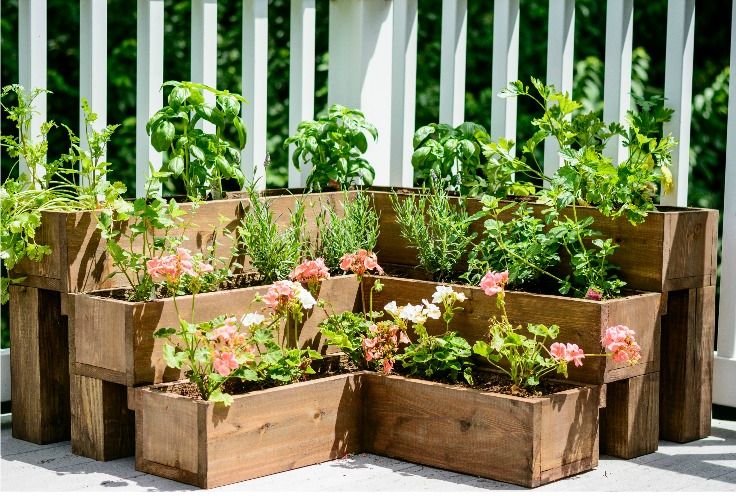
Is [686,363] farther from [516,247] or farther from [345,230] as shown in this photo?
[345,230]

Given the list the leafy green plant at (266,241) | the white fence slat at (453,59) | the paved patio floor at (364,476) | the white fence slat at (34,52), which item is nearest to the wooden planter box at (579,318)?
the paved patio floor at (364,476)

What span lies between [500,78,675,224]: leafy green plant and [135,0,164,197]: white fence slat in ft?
3.54

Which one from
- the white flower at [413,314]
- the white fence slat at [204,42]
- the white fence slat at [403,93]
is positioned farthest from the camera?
the white fence slat at [403,93]

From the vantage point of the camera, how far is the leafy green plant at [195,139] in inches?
139

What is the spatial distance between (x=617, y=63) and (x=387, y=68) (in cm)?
95

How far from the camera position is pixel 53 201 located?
3303mm

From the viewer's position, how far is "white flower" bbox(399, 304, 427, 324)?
334 centimetres

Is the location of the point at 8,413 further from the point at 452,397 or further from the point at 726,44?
the point at 726,44

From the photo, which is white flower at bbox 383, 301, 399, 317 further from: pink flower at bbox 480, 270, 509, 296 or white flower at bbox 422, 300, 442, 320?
pink flower at bbox 480, 270, 509, 296

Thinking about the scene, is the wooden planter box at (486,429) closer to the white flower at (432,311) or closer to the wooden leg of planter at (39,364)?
the white flower at (432,311)

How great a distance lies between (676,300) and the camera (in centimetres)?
357

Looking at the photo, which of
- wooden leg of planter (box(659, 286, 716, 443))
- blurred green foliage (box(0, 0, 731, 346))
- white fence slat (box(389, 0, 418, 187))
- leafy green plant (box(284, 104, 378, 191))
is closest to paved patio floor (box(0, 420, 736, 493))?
wooden leg of planter (box(659, 286, 716, 443))

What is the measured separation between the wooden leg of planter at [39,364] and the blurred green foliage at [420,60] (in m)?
3.53

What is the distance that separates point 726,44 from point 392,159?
348 cm
